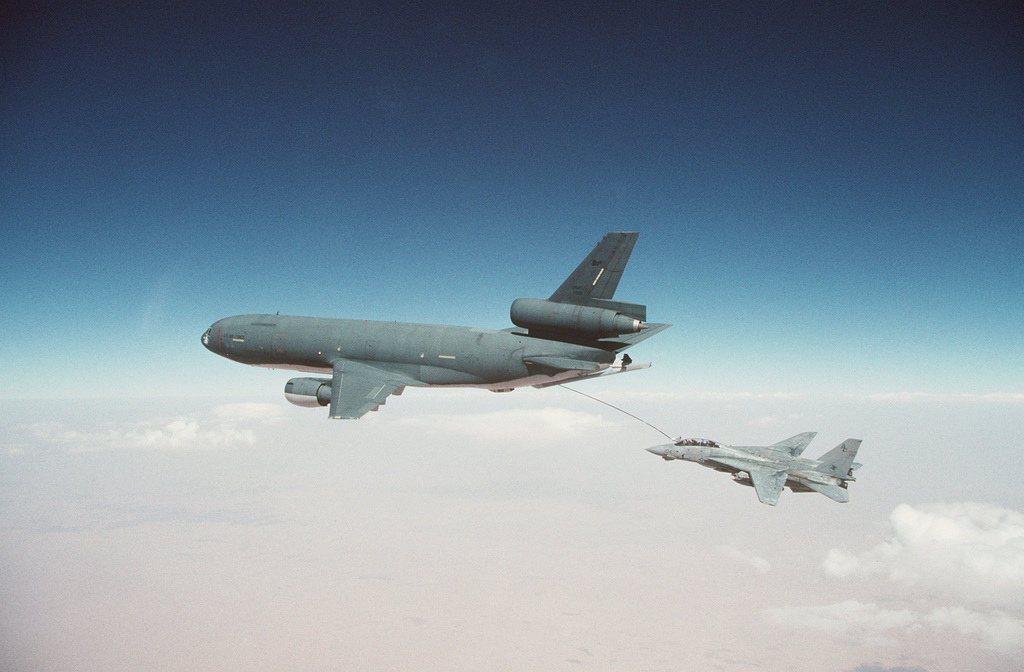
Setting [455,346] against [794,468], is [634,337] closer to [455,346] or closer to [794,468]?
[455,346]

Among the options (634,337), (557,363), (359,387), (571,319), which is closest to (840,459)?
(634,337)

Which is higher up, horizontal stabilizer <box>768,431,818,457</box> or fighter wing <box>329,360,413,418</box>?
fighter wing <box>329,360,413,418</box>

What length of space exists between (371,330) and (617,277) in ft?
28.9

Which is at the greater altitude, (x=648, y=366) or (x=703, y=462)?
(x=648, y=366)

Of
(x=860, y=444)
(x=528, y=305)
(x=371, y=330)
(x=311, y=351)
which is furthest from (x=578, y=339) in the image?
(x=860, y=444)

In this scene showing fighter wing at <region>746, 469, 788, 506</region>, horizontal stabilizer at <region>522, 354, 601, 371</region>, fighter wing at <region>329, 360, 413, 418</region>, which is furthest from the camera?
fighter wing at <region>746, 469, 788, 506</region>

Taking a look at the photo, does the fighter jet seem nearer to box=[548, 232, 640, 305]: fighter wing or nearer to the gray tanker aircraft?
the gray tanker aircraft

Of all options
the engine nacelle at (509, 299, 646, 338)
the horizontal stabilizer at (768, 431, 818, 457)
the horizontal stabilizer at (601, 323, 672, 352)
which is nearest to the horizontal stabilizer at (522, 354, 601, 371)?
the horizontal stabilizer at (601, 323, 672, 352)

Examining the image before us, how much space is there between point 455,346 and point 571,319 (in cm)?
456

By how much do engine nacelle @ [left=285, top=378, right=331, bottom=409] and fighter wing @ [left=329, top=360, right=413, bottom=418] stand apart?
0.31m

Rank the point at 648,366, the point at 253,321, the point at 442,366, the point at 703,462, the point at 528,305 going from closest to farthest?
1. the point at 528,305
2. the point at 648,366
3. the point at 442,366
4. the point at 253,321
5. the point at 703,462

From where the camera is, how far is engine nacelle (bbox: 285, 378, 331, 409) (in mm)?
15680

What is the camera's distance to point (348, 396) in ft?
50.2

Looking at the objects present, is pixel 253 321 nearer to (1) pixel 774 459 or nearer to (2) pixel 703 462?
(1) pixel 774 459
